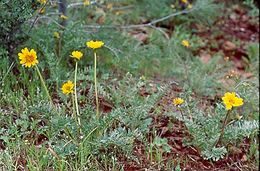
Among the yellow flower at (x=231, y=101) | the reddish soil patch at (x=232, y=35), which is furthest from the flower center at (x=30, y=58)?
the reddish soil patch at (x=232, y=35)

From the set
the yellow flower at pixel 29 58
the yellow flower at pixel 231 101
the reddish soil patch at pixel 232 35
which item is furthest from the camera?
the reddish soil patch at pixel 232 35

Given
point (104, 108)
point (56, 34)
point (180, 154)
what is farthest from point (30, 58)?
point (180, 154)

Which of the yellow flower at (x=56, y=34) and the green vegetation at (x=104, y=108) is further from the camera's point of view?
the yellow flower at (x=56, y=34)

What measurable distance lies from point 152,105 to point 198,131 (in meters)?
0.30

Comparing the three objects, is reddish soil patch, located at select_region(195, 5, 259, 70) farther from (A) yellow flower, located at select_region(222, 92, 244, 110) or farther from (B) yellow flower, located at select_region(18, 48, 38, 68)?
(B) yellow flower, located at select_region(18, 48, 38, 68)

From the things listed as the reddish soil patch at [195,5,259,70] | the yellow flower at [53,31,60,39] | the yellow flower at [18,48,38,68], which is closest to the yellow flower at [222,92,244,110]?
the yellow flower at [18,48,38,68]

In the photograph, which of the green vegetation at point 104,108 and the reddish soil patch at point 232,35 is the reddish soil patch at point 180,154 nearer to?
the green vegetation at point 104,108

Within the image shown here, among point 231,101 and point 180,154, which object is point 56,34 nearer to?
point 180,154

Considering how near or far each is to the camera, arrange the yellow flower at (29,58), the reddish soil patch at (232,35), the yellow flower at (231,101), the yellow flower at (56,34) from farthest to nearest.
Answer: the reddish soil patch at (232,35) < the yellow flower at (56,34) < the yellow flower at (29,58) < the yellow flower at (231,101)

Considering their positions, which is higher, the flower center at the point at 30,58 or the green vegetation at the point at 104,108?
the flower center at the point at 30,58

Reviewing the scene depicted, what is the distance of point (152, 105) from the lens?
2.56 metres

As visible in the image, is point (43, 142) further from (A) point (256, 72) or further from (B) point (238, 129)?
(A) point (256, 72)

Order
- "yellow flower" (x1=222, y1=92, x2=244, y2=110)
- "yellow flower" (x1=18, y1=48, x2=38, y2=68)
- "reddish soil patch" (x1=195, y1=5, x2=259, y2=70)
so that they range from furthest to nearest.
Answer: "reddish soil patch" (x1=195, y1=5, x2=259, y2=70) < "yellow flower" (x1=18, y1=48, x2=38, y2=68) < "yellow flower" (x1=222, y1=92, x2=244, y2=110)

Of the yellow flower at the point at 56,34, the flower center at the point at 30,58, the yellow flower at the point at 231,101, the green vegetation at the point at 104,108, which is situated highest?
the flower center at the point at 30,58
